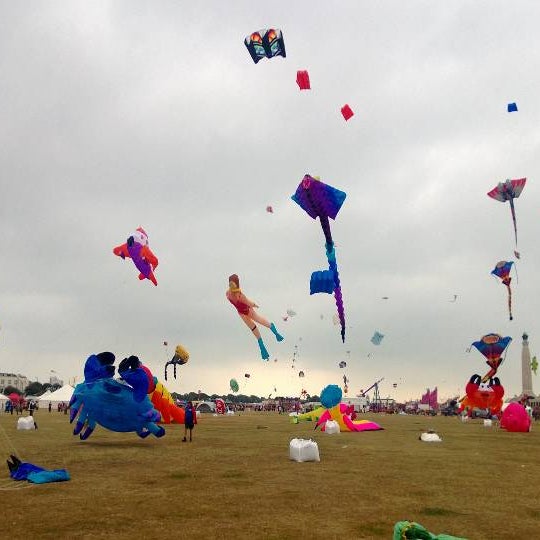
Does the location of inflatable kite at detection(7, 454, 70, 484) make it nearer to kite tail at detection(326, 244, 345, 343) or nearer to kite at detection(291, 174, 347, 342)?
kite at detection(291, 174, 347, 342)

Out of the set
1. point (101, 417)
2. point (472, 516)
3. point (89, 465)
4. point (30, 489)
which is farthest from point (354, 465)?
point (101, 417)

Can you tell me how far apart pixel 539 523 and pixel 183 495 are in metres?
6.15

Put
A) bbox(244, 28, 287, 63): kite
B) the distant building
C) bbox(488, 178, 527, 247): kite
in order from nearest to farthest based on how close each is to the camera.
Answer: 1. bbox(244, 28, 287, 63): kite
2. bbox(488, 178, 527, 247): kite
3. the distant building

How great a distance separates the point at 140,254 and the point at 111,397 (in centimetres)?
707

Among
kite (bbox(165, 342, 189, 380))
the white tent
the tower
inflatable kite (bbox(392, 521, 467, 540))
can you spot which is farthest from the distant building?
inflatable kite (bbox(392, 521, 467, 540))

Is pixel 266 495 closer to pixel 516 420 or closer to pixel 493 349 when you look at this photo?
pixel 516 420

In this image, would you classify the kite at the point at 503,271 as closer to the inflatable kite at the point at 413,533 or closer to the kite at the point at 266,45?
the kite at the point at 266,45

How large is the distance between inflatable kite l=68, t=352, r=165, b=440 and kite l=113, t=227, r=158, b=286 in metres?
4.93

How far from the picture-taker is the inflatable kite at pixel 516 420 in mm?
31250

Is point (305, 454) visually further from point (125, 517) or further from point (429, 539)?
point (429, 539)

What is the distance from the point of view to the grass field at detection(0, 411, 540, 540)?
791 cm

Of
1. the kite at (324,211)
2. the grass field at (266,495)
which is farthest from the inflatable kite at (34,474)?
the kite at (324,211)

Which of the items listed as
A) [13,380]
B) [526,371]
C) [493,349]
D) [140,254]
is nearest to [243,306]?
[140,254]

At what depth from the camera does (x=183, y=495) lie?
10.2 meters
